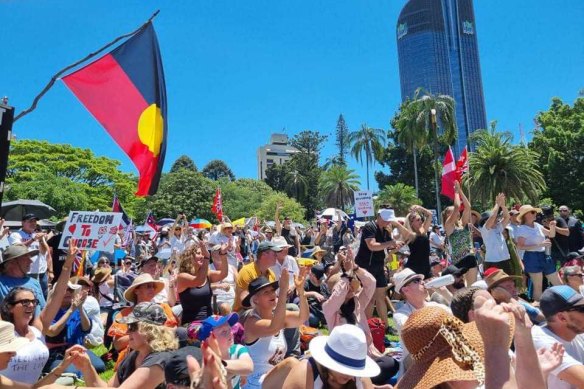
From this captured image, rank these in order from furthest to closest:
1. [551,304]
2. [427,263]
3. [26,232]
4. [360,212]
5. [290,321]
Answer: [360,212] → [26,232] → [427,263] → [290,321] → [551,304]

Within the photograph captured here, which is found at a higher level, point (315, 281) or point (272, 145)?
point (272, 145)

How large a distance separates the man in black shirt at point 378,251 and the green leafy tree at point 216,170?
9990cm

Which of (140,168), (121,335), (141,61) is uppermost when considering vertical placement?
(141,61)

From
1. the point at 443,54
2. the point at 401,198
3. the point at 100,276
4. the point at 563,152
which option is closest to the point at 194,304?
the point at 100,276

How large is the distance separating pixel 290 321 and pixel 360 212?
11.5m

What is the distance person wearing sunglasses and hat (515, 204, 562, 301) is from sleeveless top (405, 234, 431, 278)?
2232 millimetres

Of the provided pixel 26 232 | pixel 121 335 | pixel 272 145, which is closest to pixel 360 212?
pixel 26 232

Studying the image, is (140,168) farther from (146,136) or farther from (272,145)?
(272,145)

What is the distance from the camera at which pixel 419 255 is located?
6953mm

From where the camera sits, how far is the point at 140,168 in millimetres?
5602

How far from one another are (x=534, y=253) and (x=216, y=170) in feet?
330

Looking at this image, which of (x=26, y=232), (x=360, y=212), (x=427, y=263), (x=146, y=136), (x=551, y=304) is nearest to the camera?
(x=551, y=304)

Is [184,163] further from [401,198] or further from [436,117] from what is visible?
[436,117]

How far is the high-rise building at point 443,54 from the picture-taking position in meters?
137
